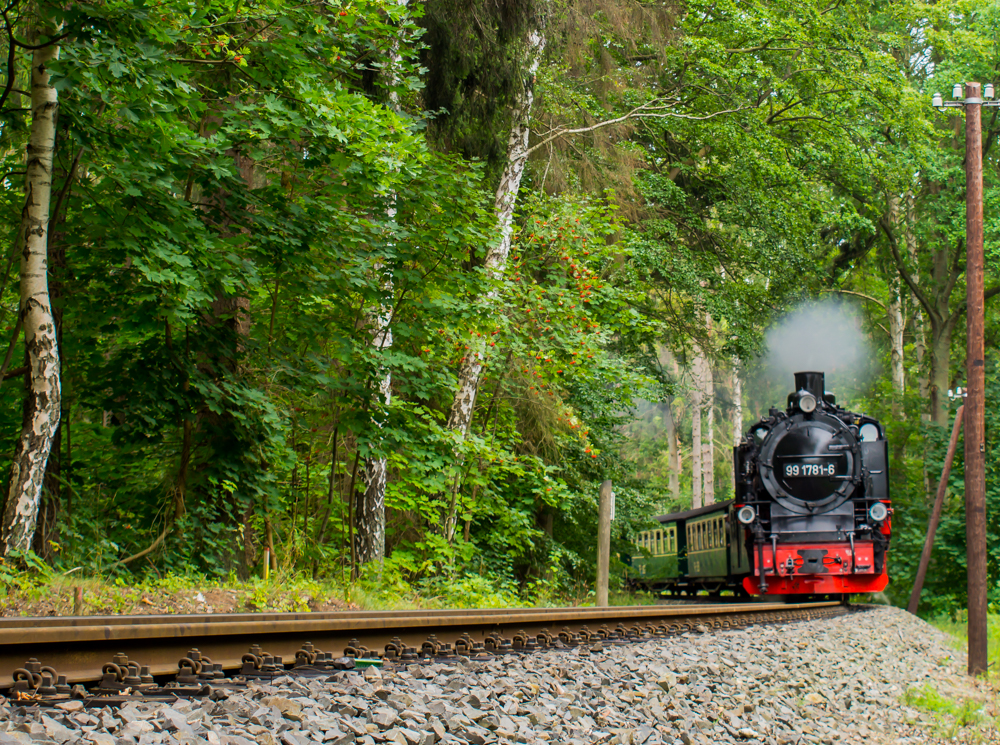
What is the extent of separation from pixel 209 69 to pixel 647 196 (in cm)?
1043

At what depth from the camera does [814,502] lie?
13398 mm

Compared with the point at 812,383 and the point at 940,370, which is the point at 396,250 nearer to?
the point at 812,383

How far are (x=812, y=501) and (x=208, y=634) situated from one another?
39.2 ft

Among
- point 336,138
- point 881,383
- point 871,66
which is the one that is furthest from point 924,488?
point 336,138

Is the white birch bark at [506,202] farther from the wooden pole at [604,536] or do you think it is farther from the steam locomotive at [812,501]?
the steam locomotive at [812,501]

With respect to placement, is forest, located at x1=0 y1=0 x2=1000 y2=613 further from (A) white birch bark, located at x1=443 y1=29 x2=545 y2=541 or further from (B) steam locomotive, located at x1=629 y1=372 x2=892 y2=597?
(B) steam locomotive, located at x1=629 y1=372 x2=892 y2=597

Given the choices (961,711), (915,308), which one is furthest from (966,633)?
(915,308)

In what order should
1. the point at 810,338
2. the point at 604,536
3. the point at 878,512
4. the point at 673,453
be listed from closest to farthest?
1. the point at 604,536
2. the point at 878,512
3. the point at 810,338
4. the point at 673,453

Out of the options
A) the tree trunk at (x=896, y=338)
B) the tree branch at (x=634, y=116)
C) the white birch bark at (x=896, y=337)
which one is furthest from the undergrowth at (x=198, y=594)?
the white birch bark at (x=896, y=337)

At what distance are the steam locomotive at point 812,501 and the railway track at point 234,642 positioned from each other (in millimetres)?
8299

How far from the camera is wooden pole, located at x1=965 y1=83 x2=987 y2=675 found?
9.64 metres

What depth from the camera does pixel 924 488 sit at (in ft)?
69.7

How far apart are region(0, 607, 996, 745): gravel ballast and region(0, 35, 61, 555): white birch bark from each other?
3.61 meters

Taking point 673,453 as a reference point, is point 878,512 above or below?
below
